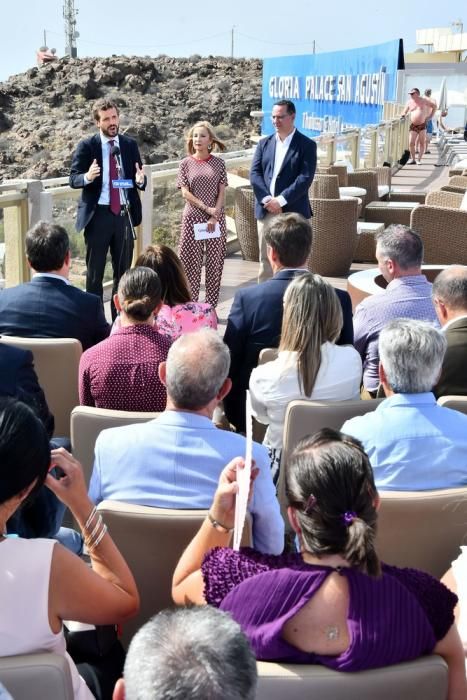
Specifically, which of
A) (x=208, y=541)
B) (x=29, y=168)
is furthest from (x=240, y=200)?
(x=29, y=168)

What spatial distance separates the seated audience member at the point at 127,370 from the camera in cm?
367

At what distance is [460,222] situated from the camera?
841cm

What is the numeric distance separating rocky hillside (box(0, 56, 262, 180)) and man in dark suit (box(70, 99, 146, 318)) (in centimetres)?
5887

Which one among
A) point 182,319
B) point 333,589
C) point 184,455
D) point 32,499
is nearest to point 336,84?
point 182,319

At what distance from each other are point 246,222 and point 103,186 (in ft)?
10.5

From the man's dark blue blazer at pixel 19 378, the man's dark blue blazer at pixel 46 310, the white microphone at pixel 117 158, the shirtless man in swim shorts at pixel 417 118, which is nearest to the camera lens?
the man's dark blue blazer at pixel 19 378

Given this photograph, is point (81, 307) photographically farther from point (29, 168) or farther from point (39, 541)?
point (29, 168)

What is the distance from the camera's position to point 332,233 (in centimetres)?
920

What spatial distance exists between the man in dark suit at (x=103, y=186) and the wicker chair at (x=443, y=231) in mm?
2845

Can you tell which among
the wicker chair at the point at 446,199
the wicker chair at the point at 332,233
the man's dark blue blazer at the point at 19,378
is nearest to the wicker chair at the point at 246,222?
the wicker chair at the point at 332,233

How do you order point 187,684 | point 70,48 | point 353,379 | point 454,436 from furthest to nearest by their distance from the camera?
point 70,48, point 353,379, point 454,436, point 187,684

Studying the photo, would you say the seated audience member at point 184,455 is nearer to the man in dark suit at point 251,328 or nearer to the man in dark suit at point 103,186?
the man in dark suit at point 251,328

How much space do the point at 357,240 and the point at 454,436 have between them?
23.2 ft

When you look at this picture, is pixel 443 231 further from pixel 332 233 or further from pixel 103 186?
pixel 103 186
